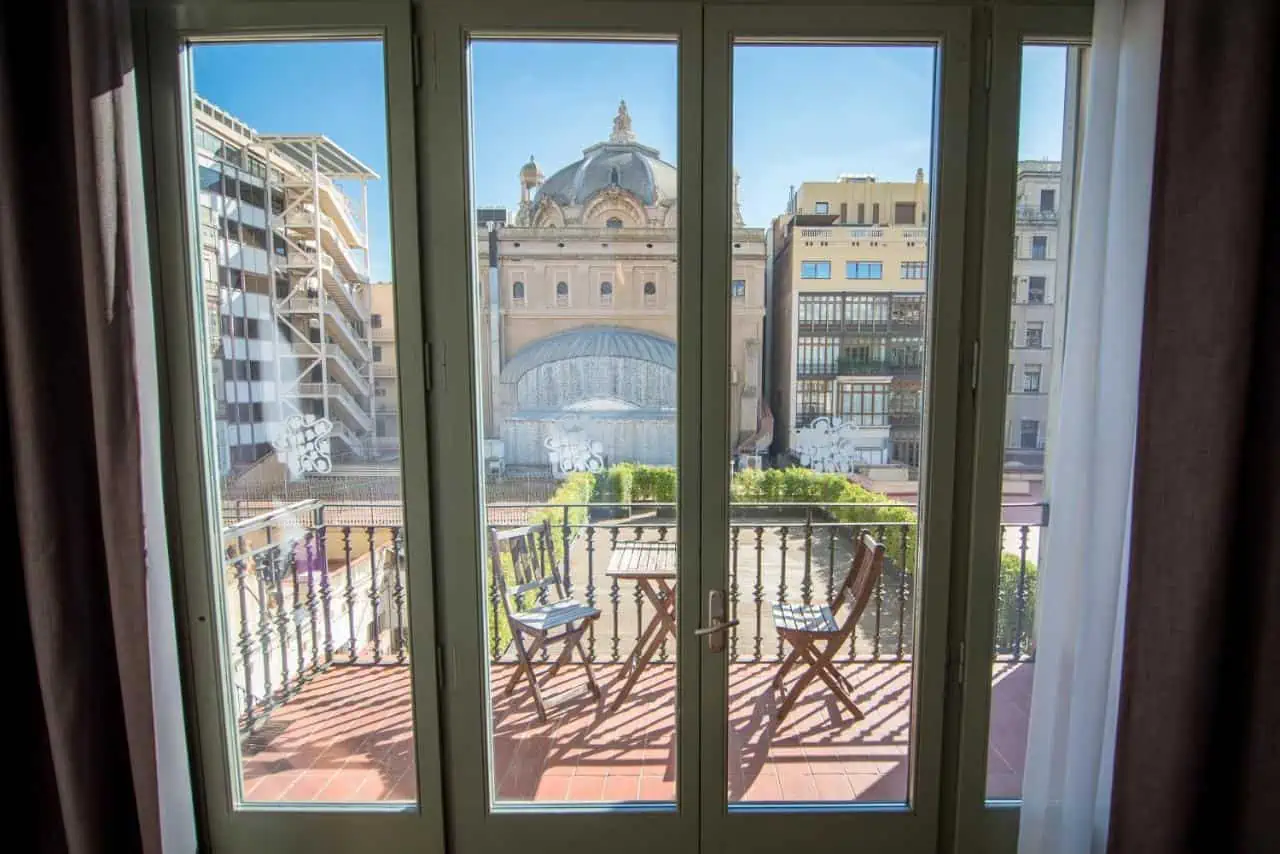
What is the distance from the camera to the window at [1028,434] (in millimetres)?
1448

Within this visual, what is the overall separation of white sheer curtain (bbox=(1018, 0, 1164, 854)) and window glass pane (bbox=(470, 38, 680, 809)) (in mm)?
995

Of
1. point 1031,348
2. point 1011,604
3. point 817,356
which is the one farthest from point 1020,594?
point 817,356

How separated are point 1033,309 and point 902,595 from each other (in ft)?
3.02

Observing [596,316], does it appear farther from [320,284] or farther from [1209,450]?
[1209,450]

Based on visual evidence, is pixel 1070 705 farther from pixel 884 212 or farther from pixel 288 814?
pixel 288 814

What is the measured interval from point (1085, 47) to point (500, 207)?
167cm

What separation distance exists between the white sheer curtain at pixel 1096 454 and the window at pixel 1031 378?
5.9 inches

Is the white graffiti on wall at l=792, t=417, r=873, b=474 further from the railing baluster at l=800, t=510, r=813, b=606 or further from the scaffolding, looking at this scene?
the scaffolding

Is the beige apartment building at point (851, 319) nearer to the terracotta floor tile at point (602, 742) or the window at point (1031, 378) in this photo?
the window at point (1031, 378)

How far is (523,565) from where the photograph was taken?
1.62 metres

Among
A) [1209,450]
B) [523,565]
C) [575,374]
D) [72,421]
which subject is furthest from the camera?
[523,565]

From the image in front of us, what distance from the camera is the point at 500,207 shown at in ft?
4.81

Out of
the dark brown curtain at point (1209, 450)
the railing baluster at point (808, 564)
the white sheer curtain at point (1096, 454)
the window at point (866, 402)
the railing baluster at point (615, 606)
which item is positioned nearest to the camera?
the dark brown curtain at point (1209, 450)

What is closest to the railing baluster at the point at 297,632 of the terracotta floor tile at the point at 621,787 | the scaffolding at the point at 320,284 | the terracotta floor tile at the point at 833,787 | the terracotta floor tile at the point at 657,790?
the scaffolding at the point at 320,284
